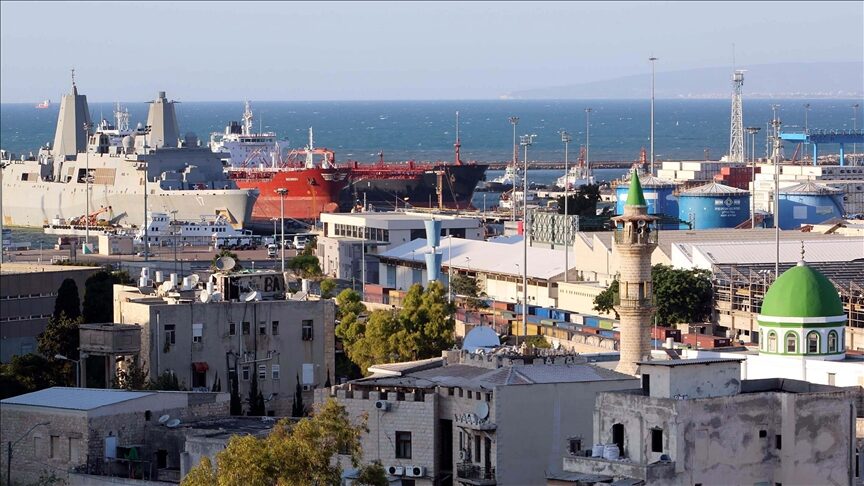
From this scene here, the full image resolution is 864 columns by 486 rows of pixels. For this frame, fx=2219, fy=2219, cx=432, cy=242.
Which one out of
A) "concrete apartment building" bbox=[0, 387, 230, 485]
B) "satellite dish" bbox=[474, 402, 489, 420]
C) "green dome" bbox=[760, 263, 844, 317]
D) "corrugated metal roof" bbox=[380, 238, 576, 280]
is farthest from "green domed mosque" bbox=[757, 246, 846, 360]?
"corrugated metal roof" bbox=[380, 238, 576, 280]

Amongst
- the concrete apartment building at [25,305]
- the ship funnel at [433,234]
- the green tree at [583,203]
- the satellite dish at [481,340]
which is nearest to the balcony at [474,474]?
the satellite dish at [481,340]

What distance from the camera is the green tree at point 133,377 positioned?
147 feet

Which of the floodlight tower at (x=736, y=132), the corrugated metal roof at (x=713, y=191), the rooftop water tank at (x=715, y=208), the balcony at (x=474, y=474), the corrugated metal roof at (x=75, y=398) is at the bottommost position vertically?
the balcony at (x=474, y=474)

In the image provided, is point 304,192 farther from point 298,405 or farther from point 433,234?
point 298,405

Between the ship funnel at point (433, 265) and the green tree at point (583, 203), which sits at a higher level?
the green tree at point (583, 203)

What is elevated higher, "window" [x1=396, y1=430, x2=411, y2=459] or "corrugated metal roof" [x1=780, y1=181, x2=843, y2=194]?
"corrugated metal roof" [x1=780, y1=181, x2=843, y2=194]

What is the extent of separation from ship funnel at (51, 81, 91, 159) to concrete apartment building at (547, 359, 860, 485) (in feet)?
424

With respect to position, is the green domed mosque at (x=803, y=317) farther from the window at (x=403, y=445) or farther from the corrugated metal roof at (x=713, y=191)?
the corrugated metal roof at (x=713, y=191)

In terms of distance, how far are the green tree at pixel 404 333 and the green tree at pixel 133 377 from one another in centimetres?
697

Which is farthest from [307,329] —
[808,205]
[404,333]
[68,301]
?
[808,205]

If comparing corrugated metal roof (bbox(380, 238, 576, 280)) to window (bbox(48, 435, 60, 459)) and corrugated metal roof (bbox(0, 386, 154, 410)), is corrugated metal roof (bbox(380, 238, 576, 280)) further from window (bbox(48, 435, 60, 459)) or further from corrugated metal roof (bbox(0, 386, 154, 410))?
window (bbox(48, 435, 60, 459))

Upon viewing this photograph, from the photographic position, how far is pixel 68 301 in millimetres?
54406

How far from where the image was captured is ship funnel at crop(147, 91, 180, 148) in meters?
155

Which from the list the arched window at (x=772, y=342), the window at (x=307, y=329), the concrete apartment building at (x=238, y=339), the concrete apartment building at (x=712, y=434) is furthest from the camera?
the window at (x=307, y=329)
